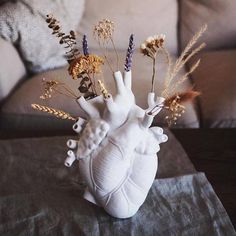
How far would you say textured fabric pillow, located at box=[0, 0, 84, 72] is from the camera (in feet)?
5.01

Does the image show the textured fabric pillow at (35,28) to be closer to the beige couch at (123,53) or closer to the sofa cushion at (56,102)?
the beige couch at (123,53)

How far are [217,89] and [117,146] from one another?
92cm

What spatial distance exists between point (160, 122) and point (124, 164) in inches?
26.3

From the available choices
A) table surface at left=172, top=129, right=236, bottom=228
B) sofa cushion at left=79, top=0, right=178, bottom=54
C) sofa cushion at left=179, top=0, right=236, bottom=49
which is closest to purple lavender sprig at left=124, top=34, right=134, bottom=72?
table surface at left=172, top=129, right=236, bottom=228

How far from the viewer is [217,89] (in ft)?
4.91

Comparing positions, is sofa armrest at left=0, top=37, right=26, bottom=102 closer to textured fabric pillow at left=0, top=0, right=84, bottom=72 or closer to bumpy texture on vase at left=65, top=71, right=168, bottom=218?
textured fabric pillow at left=0, top=0, right=84, bottom=72

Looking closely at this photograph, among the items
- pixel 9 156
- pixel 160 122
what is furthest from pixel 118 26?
pixel 9 156

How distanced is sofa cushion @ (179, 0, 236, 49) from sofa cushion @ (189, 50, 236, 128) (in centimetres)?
16

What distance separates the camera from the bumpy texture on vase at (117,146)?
70cm

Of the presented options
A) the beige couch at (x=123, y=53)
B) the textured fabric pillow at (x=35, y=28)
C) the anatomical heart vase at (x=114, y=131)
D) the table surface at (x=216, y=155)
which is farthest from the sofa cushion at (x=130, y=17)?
the anatomical heart vase at (x=114, y=131)

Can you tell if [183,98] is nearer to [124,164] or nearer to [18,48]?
[124,164]

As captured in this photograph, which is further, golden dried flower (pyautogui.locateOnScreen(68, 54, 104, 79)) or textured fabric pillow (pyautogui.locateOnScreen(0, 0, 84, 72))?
textured fabric pillow (pyautogui.locateOnScreen(0, 0, 84, 72))

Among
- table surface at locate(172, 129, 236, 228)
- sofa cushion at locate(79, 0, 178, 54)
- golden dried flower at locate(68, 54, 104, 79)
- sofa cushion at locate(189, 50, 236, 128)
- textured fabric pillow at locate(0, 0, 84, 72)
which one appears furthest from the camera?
sofa cushion at locate(79, 0, 178, 54)

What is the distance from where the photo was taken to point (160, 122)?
136 cm
